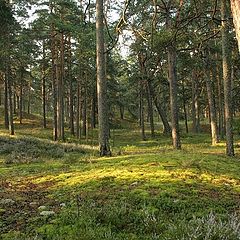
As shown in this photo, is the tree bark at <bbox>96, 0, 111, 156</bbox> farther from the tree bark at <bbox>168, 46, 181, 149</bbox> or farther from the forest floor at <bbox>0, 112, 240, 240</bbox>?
the forest floor at <bbox>0, 112, 240, 240</bbox>

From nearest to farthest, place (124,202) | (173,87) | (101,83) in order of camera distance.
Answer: (124,202), (101,83), (173,87)

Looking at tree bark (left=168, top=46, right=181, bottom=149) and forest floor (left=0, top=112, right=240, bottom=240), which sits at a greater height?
tree bark (left=168, top=46, right=181, bottom=149)

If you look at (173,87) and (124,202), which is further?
(173,87)

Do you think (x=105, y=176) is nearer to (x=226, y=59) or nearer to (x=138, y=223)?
(x=138, y=223)

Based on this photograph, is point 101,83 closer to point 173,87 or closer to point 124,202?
point 173,87

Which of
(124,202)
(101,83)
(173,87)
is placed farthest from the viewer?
(173,87)

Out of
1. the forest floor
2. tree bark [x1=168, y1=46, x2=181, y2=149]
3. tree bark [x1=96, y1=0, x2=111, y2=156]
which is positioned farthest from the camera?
tree bark [x1=168, y1=46, x2=181, y2=149]

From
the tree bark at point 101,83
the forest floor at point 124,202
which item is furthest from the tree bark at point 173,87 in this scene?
the forest floor at point 124,202

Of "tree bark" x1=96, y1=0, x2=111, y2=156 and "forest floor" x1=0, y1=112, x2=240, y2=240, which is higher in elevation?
"tree bark" x1=96, y1=0, x2=111, y2=156

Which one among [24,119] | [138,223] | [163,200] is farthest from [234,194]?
[24,119]

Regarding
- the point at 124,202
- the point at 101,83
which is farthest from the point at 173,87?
the point at 124,202

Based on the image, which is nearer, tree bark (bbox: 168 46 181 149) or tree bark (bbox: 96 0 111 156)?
tree bark (bbox: 96 0 111 156)

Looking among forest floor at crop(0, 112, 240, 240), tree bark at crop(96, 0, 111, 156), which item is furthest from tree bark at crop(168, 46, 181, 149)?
→ forest floor at crop(0, 112, 240, 240)

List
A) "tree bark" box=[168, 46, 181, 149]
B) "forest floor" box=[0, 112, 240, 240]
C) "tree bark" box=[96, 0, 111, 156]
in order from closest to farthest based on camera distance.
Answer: "forest floor" box=[0, 112, 240, 240] → "tree bark" box=[96, 0, 111, 156] → "tree bark" box=[168, 46, 181, 149]
